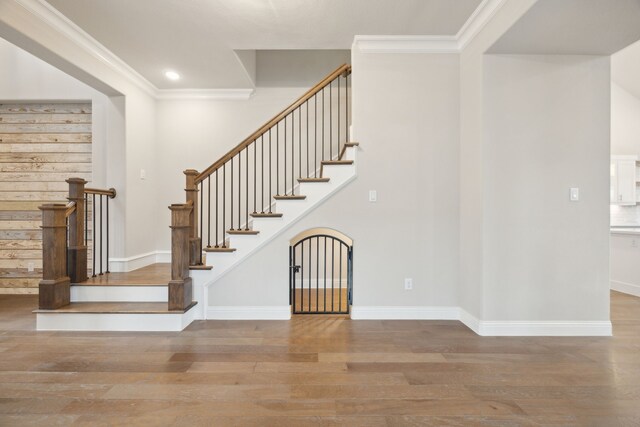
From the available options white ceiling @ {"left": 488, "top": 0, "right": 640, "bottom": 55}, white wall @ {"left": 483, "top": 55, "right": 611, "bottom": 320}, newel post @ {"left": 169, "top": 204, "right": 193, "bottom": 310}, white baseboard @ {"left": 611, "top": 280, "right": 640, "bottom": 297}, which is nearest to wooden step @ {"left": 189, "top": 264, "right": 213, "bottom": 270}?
newel post @ {"left": 169, "top": 204, "right": 193, "bottom": 310}

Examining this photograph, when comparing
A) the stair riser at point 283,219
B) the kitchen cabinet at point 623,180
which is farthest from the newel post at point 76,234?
the kitchen cabinet at point 623,180

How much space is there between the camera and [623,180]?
19.4 ft

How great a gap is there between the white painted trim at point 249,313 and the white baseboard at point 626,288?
488 centimetres

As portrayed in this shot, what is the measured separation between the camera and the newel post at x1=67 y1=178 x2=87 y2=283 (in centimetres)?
380

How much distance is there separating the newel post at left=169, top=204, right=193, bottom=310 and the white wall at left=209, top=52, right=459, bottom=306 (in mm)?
377

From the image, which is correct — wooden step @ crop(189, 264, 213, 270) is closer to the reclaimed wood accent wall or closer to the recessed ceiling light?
the reclaimed wood accent wall

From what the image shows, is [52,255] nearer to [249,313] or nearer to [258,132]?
[249,313]

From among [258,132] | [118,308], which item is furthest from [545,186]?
[118,308]

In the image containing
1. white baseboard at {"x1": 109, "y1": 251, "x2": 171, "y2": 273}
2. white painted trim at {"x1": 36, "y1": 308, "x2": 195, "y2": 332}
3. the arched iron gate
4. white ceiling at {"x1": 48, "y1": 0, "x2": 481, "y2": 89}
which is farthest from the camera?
white baseboard at {"x1": 109, "y1": 251, "x2": 171, "y2": 273}

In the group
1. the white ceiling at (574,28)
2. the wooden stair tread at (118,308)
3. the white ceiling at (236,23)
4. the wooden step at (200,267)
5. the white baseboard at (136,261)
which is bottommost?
the wooden stair tread at (118,308)

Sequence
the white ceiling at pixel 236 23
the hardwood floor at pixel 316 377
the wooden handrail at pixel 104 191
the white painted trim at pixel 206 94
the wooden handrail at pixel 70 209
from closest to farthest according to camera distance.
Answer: the hardwood floor at pixel 316 377, the white ceiling at pixel 236 23, the wooden handrail at pixel 70 209, the wooden handrail at pixel 104 191, the white painted trim at pixel 206 94

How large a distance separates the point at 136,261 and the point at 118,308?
1309 millimetres

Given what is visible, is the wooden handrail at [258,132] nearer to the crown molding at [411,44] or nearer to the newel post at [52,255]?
the crown molding at [411,44]

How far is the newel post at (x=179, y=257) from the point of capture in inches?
138
